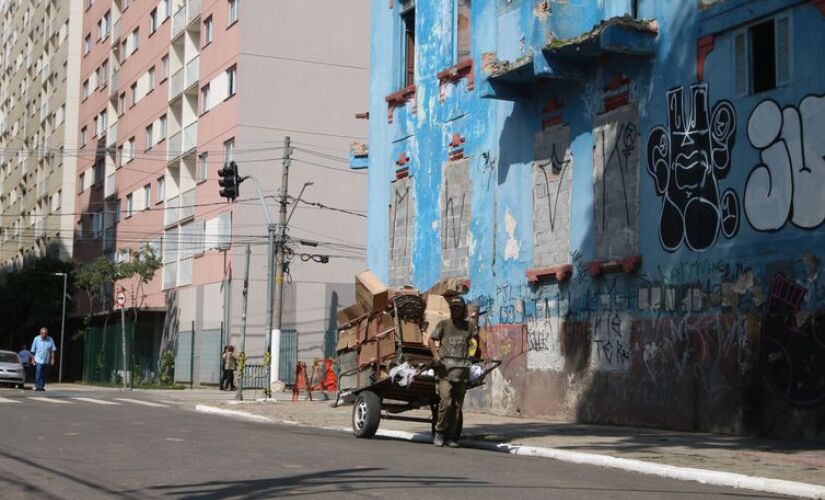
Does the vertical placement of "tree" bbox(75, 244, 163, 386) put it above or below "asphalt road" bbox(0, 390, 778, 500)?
above

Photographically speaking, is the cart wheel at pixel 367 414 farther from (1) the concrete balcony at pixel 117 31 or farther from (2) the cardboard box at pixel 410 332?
(1) the concrete balcony at pixel 117 31

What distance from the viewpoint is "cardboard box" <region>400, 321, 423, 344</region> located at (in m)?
15.1

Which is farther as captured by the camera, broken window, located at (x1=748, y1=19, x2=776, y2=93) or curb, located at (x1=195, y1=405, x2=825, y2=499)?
broken window, located at (x1=748, y1=19, x2=776, y2=93)

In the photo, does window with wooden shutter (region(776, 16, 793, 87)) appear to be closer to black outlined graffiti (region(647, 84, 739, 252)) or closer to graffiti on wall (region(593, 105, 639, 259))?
black outlined graffiti (region(647, 84, 739, 252))

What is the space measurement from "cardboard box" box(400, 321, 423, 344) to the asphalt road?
135 cm

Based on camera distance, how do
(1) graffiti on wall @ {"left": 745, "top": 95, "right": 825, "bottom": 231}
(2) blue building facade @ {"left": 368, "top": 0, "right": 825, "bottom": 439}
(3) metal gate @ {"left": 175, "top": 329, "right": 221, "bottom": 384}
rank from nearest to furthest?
1. (1) graffiti on wall @ {"left": 745, "top": 95, "right": 825, "bottom": 231}
2. (2) blue building facade @ {"left": 368, "top": 0, "right": 825, "bottom": 439}
3. (3) metal gate @ {"left": 175, "top": 329, "right": 221, "bottom": 384}

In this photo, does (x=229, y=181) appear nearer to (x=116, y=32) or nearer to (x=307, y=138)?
(x=307, y=138)

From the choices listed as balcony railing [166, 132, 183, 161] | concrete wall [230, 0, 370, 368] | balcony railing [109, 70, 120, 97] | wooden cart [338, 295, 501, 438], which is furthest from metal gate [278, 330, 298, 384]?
wooden cart [338, 295, 501, 438]

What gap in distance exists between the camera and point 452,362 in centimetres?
1405

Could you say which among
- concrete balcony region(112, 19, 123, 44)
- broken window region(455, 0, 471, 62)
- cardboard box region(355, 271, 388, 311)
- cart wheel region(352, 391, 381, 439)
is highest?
concrete balcony region(112, 19, 123, 44)

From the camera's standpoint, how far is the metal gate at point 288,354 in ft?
133

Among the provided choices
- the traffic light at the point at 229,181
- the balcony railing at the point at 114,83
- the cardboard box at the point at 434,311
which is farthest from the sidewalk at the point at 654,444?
the balcony railing at the point at 114,83

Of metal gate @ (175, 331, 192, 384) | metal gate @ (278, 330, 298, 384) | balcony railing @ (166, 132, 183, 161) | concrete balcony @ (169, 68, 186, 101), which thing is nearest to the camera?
metal gate @ (278, 330, 298, 384)

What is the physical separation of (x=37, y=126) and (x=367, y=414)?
65316mm
